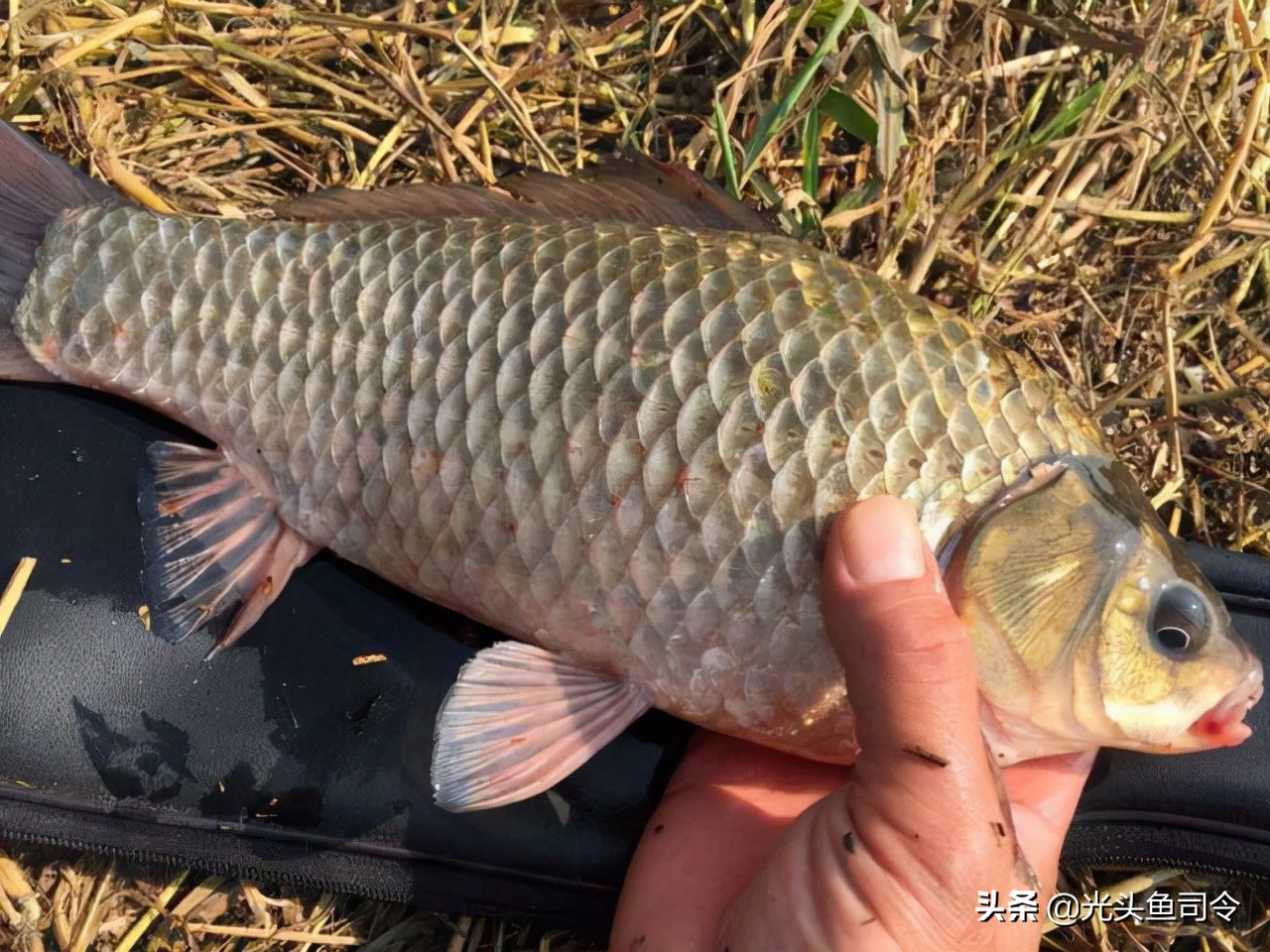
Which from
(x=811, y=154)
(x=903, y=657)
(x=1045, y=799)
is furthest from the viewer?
(x=811, y=154)

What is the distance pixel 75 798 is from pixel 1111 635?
5.34 ft

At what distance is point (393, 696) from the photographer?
1640 millimetres

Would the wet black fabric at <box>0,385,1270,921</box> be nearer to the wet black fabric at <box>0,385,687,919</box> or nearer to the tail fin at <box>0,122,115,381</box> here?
the wet black fabric at <box>0,385,687,919</box>

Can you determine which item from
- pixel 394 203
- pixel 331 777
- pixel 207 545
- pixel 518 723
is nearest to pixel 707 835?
pixel 518 723

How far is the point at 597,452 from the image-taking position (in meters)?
1.35

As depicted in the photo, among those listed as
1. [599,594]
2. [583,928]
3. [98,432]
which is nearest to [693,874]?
[583,928]

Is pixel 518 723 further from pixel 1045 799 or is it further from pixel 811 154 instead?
pixel 811 154

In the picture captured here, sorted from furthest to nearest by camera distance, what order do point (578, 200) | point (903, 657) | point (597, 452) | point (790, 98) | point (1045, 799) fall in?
point (790, 98) → point (578, 200) → point (1045, 799) → point (597, 452) → point (903, 657)

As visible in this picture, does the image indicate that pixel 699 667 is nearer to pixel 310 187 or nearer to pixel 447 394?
pixel 447 394

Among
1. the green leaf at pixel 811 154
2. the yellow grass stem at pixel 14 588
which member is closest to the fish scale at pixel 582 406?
the yellow grass stem at pixel 14 588

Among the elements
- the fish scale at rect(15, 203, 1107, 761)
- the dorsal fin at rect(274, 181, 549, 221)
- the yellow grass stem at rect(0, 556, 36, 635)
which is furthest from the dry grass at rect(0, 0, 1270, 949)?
the yellow grass stem at rect(0, 556, 36, 635)

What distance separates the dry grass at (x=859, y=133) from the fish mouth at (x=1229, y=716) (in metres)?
0.73

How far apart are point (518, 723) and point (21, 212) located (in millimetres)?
1226

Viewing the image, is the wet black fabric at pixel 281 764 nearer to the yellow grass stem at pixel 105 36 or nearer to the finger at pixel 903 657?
the finger at pixel 903 657
